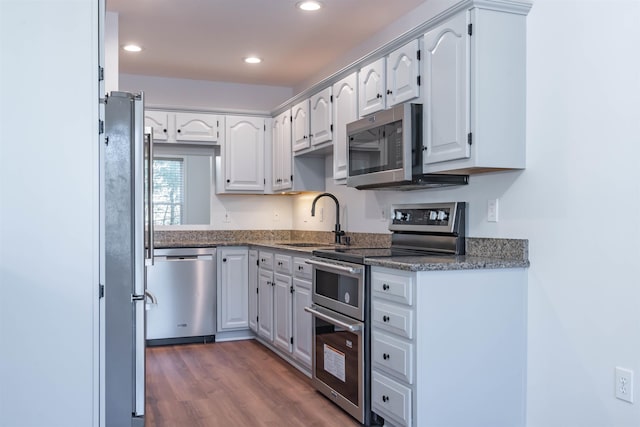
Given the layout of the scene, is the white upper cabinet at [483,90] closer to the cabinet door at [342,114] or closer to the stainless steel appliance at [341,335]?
the stainless steel appliance at [341,335]

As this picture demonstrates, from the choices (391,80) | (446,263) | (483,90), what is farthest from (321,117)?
(446,263)

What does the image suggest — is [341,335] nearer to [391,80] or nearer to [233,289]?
[391,80]

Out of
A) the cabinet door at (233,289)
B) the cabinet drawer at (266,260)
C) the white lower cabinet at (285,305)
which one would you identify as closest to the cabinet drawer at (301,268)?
the white lower cabinet at (285,305)

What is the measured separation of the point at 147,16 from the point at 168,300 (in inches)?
93.7

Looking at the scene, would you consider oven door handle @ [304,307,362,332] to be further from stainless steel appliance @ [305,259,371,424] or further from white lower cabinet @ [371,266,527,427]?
white lower cabinet @ [371,266,527,427]

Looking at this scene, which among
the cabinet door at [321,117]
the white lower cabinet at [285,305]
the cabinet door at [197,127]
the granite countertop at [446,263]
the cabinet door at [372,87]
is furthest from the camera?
the cabinet door at [197,127]

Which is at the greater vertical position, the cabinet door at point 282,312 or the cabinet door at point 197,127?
the cabinet door at point 197,127

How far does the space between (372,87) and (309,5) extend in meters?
0.69

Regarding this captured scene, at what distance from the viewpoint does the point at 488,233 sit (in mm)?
3072

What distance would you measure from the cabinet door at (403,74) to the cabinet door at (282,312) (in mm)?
1673

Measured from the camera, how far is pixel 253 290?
17.0ft

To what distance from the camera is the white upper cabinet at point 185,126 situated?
531 cm
